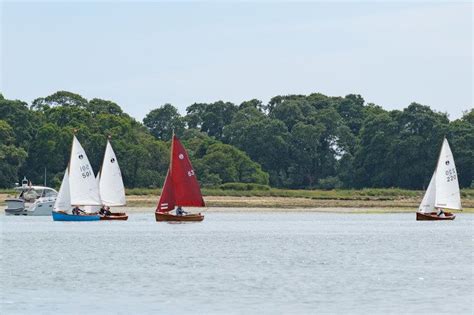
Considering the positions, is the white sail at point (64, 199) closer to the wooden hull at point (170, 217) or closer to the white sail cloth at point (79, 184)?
the white sail cloth at point (79, 184)

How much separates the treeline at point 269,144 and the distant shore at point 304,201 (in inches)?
538

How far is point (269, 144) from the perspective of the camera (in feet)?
491

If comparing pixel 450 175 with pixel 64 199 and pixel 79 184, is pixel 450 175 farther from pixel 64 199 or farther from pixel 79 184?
pixel 64 199

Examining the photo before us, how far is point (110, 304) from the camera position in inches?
1464

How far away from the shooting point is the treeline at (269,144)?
127 m

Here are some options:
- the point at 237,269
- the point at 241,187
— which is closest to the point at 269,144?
the point at 241,187

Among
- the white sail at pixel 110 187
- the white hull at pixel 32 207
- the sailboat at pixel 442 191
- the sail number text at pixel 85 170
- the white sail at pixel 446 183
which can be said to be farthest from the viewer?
the white hull at pixel 32 207

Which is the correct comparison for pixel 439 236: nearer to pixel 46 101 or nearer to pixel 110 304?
pixel 110 304

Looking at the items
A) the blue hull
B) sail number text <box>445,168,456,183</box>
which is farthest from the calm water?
sail number text <box>445,168,456,183</box>

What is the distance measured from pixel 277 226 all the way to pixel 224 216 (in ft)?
69.6

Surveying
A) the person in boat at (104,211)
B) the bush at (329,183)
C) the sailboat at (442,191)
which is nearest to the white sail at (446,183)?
the sailboat at (442,191)

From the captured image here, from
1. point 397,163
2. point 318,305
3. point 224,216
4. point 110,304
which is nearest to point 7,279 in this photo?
point 110,304

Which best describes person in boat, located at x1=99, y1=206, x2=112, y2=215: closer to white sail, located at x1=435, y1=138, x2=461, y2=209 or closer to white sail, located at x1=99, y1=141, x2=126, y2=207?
white sail, located at x1=99, y1=141, x2=126, y2=207

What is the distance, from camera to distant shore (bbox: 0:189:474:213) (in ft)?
354
